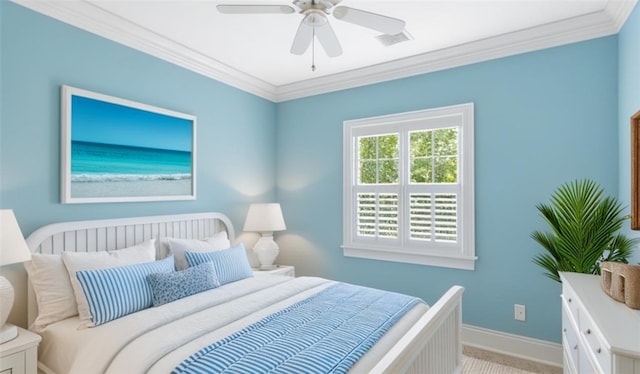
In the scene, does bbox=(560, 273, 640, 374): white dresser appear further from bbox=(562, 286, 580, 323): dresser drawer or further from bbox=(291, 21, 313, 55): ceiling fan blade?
bbox=(291, 21, 313, 55): ceiling fan blade

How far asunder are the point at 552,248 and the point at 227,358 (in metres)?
2.16

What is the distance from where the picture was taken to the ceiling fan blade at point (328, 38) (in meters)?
2.08

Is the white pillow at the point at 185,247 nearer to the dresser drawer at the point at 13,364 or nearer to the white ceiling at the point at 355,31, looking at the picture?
the dresser drawer at the point at 13,364

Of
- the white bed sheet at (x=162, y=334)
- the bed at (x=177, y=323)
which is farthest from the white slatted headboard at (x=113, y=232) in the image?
the white bed sheet at (x=162, y=334)

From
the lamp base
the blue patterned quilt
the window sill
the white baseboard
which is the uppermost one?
the window sill

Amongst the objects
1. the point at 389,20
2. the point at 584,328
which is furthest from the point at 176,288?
the point at 584,328

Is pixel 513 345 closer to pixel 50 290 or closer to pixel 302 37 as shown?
pixel 302 37

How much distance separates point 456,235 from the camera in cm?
316

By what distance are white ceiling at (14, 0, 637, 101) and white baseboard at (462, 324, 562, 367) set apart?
2406 millimetres

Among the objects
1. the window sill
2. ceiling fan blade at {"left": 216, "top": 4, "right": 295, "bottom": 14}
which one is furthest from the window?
ceiling fan blade at {"left": 216, "top": 4, "right": 295, "bottom": 14}

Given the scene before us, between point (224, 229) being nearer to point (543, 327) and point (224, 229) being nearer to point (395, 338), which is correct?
point (395, 338)

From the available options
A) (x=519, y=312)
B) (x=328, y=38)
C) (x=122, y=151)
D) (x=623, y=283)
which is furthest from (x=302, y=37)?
(x=519, y=312)

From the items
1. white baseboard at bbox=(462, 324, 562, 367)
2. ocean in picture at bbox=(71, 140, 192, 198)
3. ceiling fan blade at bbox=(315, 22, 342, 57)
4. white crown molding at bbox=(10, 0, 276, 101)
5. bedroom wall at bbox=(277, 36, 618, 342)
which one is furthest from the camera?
white baseboard at bbox=(462, 324, 562, 367)

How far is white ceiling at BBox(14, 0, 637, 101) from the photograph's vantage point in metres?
2.40
